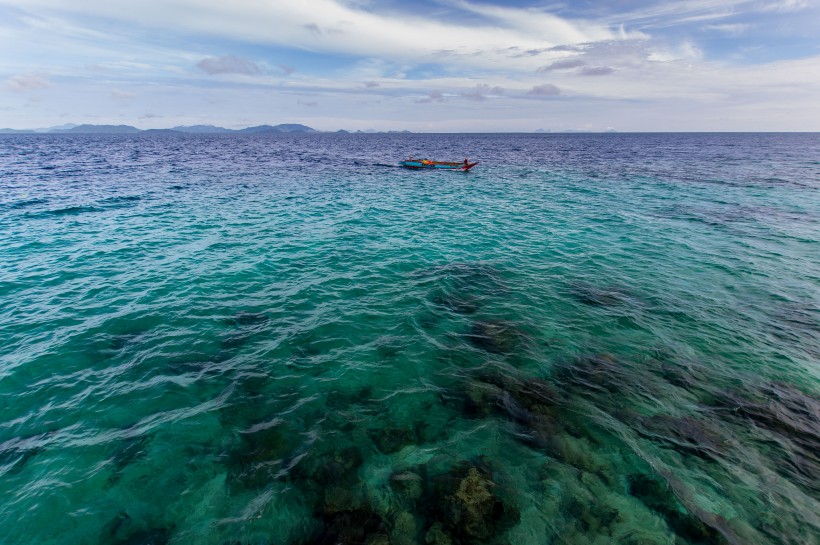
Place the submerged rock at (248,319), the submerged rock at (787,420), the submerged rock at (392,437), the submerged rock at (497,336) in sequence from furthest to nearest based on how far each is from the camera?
the submerged rock at (248,319) < the submerged rock at (497,336) < the submerged rock at (392,437) < the submerged rock at (787,420)

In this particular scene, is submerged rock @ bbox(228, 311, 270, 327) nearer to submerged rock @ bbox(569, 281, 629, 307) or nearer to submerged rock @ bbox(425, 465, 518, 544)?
submerged rock @ bbox(425, 465, 518, 544)

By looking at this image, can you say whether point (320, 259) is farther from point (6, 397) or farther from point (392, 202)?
point (392, 202)

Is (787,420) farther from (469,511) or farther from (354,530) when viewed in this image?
(354,530)

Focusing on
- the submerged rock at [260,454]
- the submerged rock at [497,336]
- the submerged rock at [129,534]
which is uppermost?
the submerged rock at [497,336]

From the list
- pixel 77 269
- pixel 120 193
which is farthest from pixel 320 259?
pixel 120 193

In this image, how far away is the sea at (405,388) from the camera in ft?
25.6

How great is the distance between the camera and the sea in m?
7.80

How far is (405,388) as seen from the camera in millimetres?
11688

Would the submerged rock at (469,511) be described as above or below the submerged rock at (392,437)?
above

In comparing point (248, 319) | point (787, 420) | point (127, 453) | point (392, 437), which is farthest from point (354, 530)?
point (787, 420)

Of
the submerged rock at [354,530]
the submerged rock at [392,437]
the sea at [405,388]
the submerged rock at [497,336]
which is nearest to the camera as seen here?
the submerged rock at [354,530]

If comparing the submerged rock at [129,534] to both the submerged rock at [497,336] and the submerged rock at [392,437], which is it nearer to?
the submerged rock at [392,437]

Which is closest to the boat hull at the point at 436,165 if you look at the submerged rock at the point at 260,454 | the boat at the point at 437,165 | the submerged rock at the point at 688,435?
the boat at the point at 437,165

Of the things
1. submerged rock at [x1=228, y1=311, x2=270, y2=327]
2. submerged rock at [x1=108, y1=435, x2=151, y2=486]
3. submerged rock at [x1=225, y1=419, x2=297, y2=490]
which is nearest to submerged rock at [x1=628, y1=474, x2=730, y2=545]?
submerged rock at [x1=225, y1=419, x2=297, y2=490]
